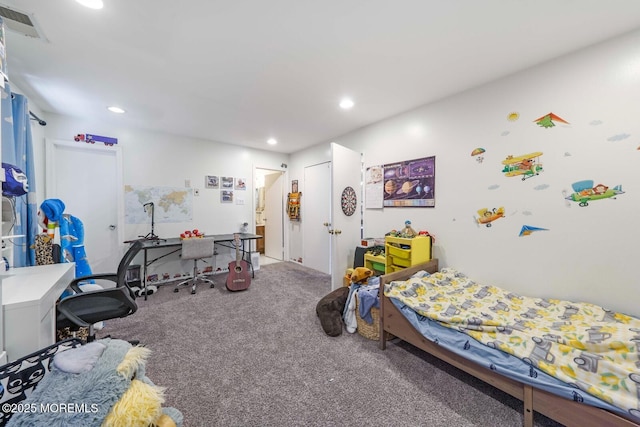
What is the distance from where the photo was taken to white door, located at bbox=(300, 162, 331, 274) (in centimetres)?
438

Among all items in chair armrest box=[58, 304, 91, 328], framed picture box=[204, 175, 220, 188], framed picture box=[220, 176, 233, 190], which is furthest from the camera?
framed picture box=[220, 176, 233, 190]

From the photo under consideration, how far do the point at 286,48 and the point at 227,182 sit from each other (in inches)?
124

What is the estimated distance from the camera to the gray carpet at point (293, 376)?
1.43 m

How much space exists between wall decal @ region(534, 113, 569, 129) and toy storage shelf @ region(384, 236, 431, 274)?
141cm

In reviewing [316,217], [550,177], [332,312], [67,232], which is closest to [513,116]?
[550,177]

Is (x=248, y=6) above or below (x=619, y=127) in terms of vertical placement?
above

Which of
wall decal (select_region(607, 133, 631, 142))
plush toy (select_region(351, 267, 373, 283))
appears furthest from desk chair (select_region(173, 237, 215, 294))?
wall decal (select_region(607, 133, 631, 142))

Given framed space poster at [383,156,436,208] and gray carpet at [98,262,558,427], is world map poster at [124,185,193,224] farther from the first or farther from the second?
framed space poster at [383,156,436,208]

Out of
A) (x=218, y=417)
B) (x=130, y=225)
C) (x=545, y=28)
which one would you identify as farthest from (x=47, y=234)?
(x=545, y=28)

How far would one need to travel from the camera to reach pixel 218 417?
1.42 m

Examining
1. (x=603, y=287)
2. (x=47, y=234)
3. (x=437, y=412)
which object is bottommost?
(x=437, y=412)

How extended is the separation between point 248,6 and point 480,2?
55.7 inches

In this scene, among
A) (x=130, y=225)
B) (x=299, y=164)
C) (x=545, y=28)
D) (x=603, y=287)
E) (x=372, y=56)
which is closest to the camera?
(x=545, y=28)

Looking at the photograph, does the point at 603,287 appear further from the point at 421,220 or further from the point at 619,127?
the point at 421,220
